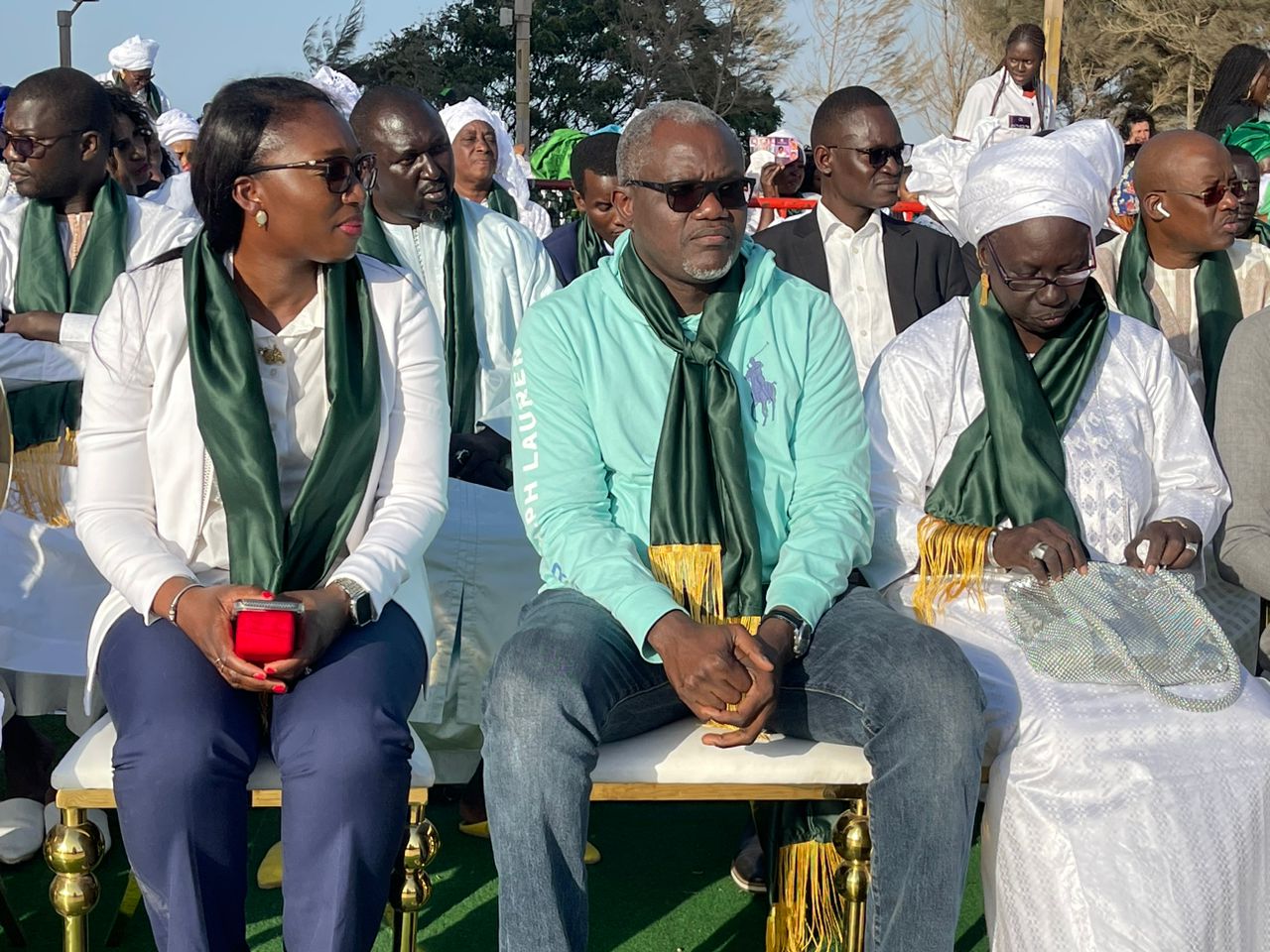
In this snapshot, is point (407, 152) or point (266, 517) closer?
point (266, 517)

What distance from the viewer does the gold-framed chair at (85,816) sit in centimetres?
279

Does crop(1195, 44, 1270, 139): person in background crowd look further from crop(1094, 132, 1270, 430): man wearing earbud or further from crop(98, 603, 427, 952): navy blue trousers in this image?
crop(98, 603, 427, 952): navy blue trousers

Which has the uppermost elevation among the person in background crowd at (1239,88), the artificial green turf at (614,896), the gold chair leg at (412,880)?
the person in background crowd at (1239,88)

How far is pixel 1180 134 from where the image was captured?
464 centimetres

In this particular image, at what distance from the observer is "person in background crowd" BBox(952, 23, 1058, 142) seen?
1134 cm

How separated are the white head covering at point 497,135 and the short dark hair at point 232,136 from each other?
3.51 metres

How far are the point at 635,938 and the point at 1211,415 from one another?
2407 mm

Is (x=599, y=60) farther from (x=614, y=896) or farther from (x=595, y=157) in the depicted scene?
(x=614, y=896)

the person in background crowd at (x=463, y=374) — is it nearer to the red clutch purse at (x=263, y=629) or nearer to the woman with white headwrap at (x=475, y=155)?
the red clutch purse at (x=263, y=629)

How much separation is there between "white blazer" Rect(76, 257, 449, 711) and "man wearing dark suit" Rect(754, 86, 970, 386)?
258cm

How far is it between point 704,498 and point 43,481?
83.9 inches

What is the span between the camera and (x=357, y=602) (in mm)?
2904

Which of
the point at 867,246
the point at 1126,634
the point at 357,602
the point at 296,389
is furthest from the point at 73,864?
the point at 867,246

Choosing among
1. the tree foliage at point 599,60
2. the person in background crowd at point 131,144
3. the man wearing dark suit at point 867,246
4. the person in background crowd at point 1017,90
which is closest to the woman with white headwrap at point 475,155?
the person in background crowd at point 131,144
